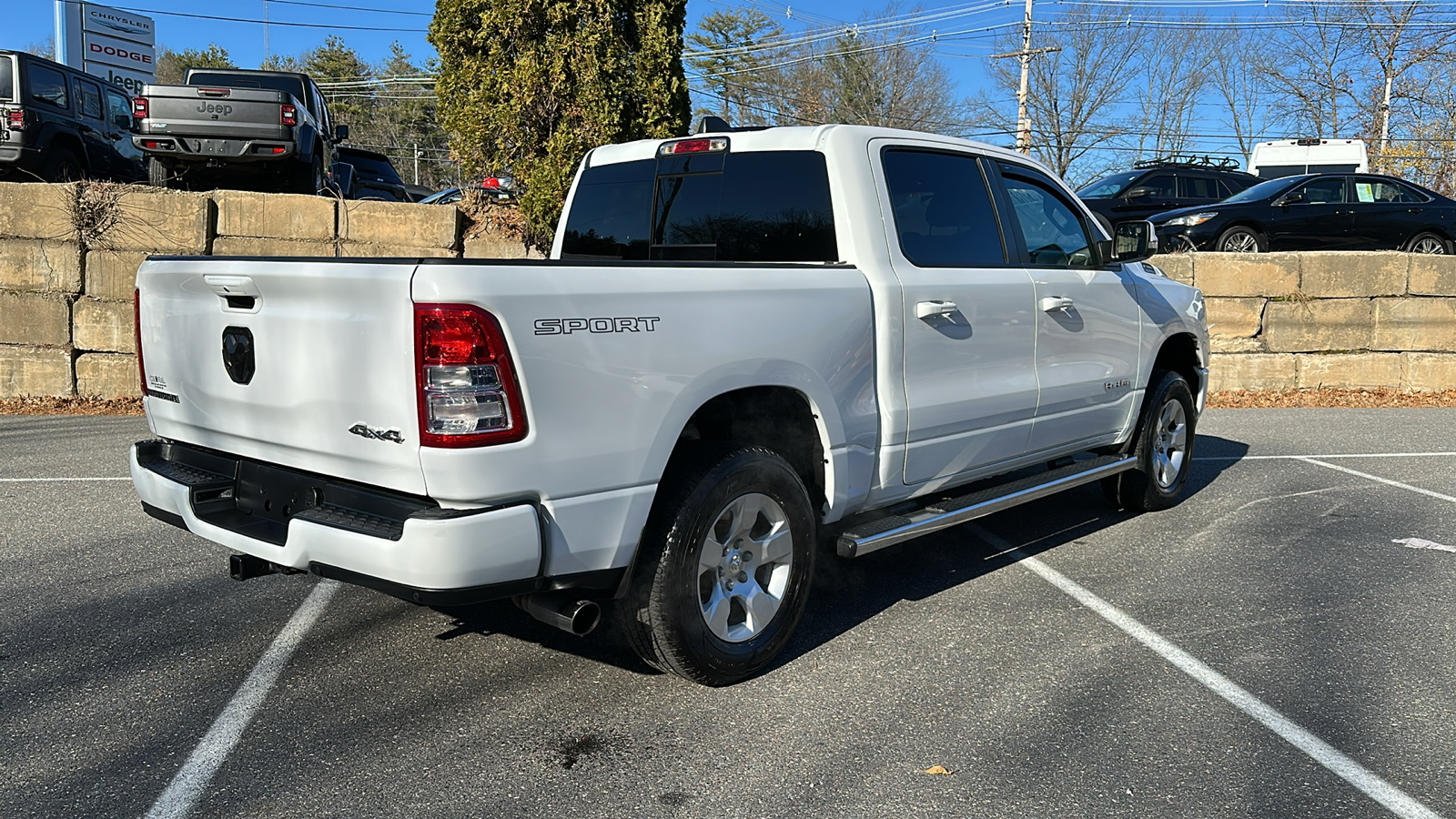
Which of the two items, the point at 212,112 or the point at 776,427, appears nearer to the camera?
the point at 776,427

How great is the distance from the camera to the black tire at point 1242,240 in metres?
15.5

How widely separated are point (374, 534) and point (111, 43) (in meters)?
39.8

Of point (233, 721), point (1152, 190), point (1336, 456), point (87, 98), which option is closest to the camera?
point (233, 721)

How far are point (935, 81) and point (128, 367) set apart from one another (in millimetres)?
47060

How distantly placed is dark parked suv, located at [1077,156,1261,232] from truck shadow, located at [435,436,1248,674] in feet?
37.8

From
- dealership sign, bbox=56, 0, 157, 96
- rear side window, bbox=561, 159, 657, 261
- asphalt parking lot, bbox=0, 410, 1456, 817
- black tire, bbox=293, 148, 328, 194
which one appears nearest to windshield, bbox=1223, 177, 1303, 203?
asphalt parking lot, bbox=0, 410, 1456, 817

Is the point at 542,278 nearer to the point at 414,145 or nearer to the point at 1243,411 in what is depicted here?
the point at 1243,411

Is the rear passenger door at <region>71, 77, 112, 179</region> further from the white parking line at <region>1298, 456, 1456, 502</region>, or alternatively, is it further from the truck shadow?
the white parking line at <region>1298, 456, 1456, 502</region>

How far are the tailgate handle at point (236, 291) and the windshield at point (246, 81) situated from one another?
13407mm

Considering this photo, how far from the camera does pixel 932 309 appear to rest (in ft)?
14.3

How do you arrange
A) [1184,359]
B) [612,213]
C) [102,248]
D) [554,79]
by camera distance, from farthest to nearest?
1. [554,79]
2. [102,248]
3. [1184,359]
4. [612,213]

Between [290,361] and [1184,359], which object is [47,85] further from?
[1184,359]

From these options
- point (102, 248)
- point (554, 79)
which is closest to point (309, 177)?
point (102, 248)

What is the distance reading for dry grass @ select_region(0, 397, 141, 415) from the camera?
9750mm
